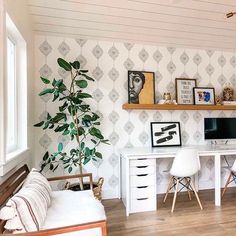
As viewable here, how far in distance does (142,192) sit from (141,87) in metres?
A: 1.51

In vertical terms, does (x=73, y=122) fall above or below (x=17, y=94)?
below

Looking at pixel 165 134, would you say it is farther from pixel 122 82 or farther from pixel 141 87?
pixel 122 82

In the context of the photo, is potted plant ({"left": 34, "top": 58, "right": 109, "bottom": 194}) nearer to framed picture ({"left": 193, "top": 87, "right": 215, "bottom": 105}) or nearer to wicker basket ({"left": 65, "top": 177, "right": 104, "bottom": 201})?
wicker basket ({"left": 65, "top": 177, "right": 104, "bottom": 201})

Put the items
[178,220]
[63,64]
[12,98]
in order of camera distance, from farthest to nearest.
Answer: [63,64]
[178,220]
[12,98]

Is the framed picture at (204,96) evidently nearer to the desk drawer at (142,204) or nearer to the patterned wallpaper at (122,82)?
the patterned wallpaper at (122,82)

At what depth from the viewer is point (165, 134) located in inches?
135

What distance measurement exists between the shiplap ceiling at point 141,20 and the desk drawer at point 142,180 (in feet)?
6.33

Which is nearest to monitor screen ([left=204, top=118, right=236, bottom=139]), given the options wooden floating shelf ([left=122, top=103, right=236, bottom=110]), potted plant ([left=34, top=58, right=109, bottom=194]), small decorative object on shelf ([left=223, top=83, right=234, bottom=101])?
wooden floating shelf ([left=122, top=103, right=236, bottom=110])

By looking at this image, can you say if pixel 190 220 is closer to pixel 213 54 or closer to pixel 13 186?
pixel 13 186

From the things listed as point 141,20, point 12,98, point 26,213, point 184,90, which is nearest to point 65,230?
point 26,213

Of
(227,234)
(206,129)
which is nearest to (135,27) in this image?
(206,129)

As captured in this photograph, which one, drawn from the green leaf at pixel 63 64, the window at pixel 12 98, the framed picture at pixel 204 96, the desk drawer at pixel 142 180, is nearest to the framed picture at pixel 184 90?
the framed picture at pixel 204 96

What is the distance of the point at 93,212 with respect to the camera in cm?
168

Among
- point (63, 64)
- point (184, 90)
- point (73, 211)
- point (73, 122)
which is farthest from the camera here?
point (184, 90)
